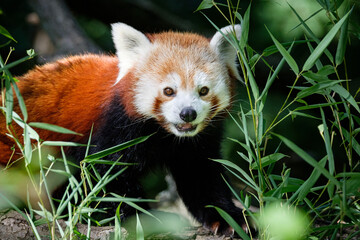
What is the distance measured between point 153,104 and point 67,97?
60 centimetres

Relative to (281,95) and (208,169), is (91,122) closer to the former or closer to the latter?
(208,169)

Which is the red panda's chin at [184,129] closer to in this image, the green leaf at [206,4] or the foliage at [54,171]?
the foliage at [54,171]

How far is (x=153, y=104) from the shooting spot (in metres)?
2.51

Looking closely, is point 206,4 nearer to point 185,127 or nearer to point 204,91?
point 204,91

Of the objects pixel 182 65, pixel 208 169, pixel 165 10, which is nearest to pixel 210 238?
pixel 208 169

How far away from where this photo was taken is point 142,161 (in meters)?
2.63

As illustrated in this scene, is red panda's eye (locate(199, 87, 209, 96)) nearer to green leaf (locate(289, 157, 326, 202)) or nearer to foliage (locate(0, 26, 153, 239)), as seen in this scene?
foliage (locate(0, 26, 153, 239))

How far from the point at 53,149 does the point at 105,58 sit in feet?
2.30

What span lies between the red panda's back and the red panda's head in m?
0.17

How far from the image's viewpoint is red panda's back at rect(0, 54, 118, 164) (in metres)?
2.68

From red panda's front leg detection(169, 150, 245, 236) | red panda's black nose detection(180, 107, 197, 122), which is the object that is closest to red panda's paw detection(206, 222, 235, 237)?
red panda's front leg detection(169, 150, 245, 236)

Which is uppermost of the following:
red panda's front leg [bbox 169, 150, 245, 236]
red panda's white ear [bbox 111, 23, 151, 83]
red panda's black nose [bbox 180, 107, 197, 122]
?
red panda's white ear [bbox 111, 23, 151, 83]

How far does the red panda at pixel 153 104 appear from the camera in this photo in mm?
2488

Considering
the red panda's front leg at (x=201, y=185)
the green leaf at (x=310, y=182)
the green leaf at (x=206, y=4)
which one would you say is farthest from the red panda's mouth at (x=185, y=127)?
the green leaf at (x=310, y=182)
